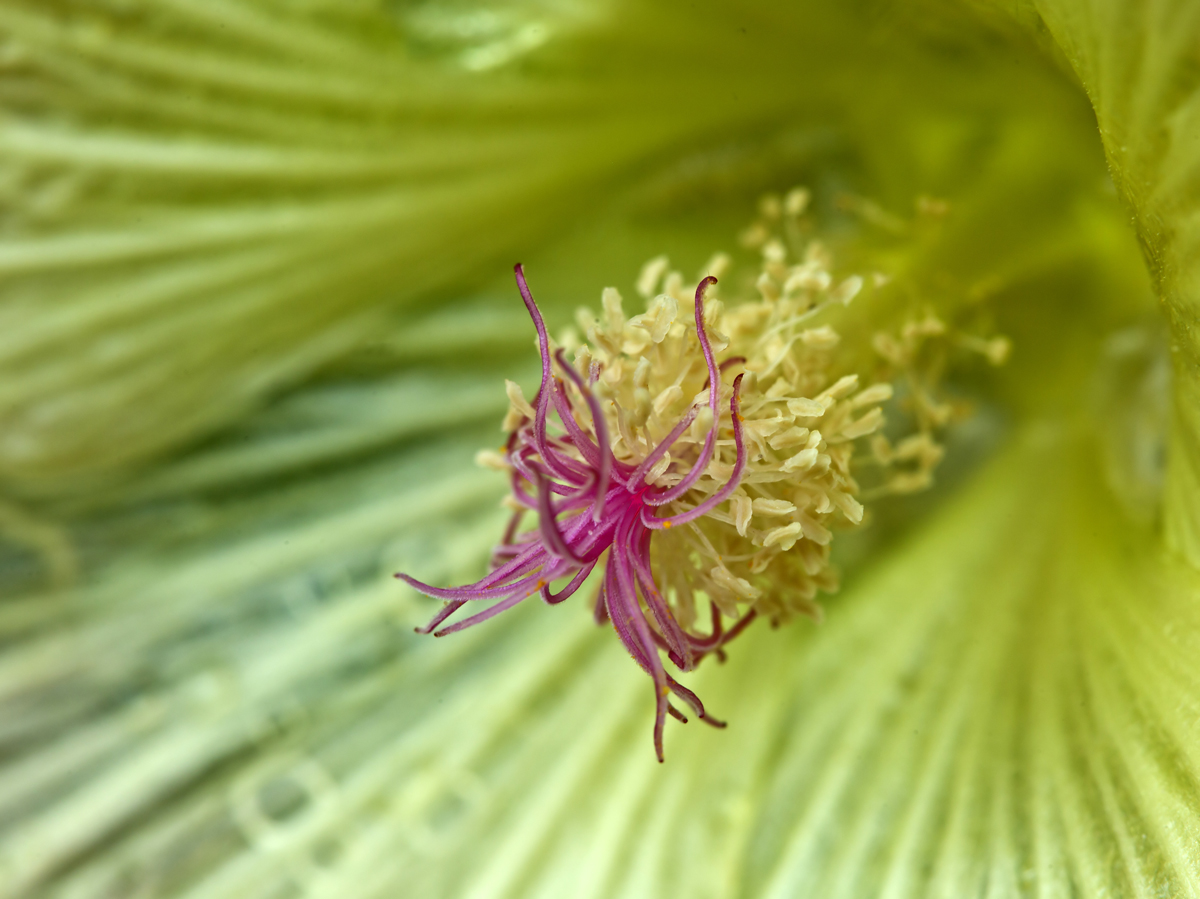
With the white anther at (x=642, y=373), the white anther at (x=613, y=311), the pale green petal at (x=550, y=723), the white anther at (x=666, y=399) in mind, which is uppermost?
the white anther at (x=613, y=311)

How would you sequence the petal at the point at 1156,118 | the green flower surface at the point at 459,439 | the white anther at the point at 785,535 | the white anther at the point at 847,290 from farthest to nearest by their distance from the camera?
the green flower surface at the point at 459,439, the white anther at the point at 847,290, the white anther at the point at 785,535, the petal at the point at 1156,118

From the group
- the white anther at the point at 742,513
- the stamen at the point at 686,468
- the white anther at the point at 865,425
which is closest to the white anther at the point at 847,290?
the stamen at the point at 686,468

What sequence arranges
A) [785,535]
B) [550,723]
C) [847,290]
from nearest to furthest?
[785,535] < [847,290] < [550,723]

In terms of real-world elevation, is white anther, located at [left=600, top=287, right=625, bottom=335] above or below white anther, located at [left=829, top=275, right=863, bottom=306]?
above

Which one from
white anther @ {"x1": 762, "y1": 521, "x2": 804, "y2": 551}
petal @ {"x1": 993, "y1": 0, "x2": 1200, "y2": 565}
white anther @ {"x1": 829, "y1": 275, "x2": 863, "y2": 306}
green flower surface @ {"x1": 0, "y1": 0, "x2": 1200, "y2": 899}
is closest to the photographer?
petal @ {"x1": 993, "y1": 0, "x2": 1200, "y2": 565}

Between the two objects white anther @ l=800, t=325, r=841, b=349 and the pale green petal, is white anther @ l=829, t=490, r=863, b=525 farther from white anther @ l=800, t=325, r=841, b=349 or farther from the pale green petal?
the pale green petal

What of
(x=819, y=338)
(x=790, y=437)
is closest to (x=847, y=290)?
(x=819, y=338)

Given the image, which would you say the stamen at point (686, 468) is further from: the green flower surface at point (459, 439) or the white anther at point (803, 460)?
the green flower surface at point (459, 439)

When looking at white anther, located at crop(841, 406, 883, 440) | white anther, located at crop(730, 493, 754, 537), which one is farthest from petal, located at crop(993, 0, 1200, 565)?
white anther, located at crop(730, 493, 754, 537)

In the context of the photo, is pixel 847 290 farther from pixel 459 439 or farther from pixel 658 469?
pixel 459 439
